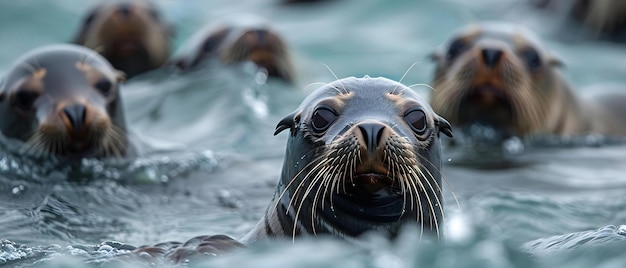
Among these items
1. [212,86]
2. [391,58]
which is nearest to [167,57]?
[212,86]

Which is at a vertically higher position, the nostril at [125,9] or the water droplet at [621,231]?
the nostril at [125,9]

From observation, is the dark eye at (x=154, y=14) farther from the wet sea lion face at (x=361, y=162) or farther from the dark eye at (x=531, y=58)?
the wet sea lion face at (x=361, y=162)

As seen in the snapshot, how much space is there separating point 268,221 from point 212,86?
5.27 metres

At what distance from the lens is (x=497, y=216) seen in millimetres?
7527

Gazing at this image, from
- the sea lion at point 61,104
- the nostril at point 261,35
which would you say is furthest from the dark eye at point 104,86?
the nostril at point 261,35

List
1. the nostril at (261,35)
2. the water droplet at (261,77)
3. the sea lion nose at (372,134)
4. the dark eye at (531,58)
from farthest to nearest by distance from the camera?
the water droplet at (261,77) < the nostril at (261,35) < the dark eye at (531,58) < the sea lion nose at (372,134)

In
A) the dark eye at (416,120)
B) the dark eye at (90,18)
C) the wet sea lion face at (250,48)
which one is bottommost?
the wet sea lion face at (250,48)

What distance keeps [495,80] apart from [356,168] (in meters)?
4.24

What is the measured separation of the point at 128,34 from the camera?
11.7 metres

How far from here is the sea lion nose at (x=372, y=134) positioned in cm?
527

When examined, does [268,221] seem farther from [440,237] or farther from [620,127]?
[620,127]

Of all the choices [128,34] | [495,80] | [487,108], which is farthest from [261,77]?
[495,80]

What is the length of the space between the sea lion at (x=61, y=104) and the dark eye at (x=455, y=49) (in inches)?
104

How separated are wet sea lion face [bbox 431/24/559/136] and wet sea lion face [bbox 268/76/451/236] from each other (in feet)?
11.5
